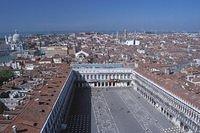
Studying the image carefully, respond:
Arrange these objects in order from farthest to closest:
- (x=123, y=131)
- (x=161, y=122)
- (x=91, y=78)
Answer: (x=91, y=78), (x=161, y=122), (x=123, y=131)

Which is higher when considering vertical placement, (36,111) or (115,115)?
(36,111)

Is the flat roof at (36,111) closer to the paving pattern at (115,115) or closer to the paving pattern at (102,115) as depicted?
the paving pattern at (115,115)

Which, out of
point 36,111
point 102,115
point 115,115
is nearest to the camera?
point 36,111

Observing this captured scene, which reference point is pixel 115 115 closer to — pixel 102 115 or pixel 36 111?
pixel 102 115

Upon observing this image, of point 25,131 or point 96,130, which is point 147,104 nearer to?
point 96,130

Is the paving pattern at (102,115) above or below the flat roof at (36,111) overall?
below

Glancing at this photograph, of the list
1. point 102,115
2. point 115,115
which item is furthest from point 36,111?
point 115,115

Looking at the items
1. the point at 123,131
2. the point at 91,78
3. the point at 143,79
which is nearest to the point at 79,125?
the point at 123,131

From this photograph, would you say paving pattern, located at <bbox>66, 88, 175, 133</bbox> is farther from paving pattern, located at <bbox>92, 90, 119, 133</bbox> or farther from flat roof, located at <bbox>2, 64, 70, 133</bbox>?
flat roof, located at <bbox>2, 64, 70, 133</bbox>

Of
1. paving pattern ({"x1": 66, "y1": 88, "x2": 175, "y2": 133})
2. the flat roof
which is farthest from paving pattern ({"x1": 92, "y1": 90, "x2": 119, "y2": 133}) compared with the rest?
the flat roof

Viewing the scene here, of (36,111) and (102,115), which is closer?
(36,111)

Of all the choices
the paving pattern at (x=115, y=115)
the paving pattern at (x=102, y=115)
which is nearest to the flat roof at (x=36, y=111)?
the paving pattern at (x=115, y=115)
